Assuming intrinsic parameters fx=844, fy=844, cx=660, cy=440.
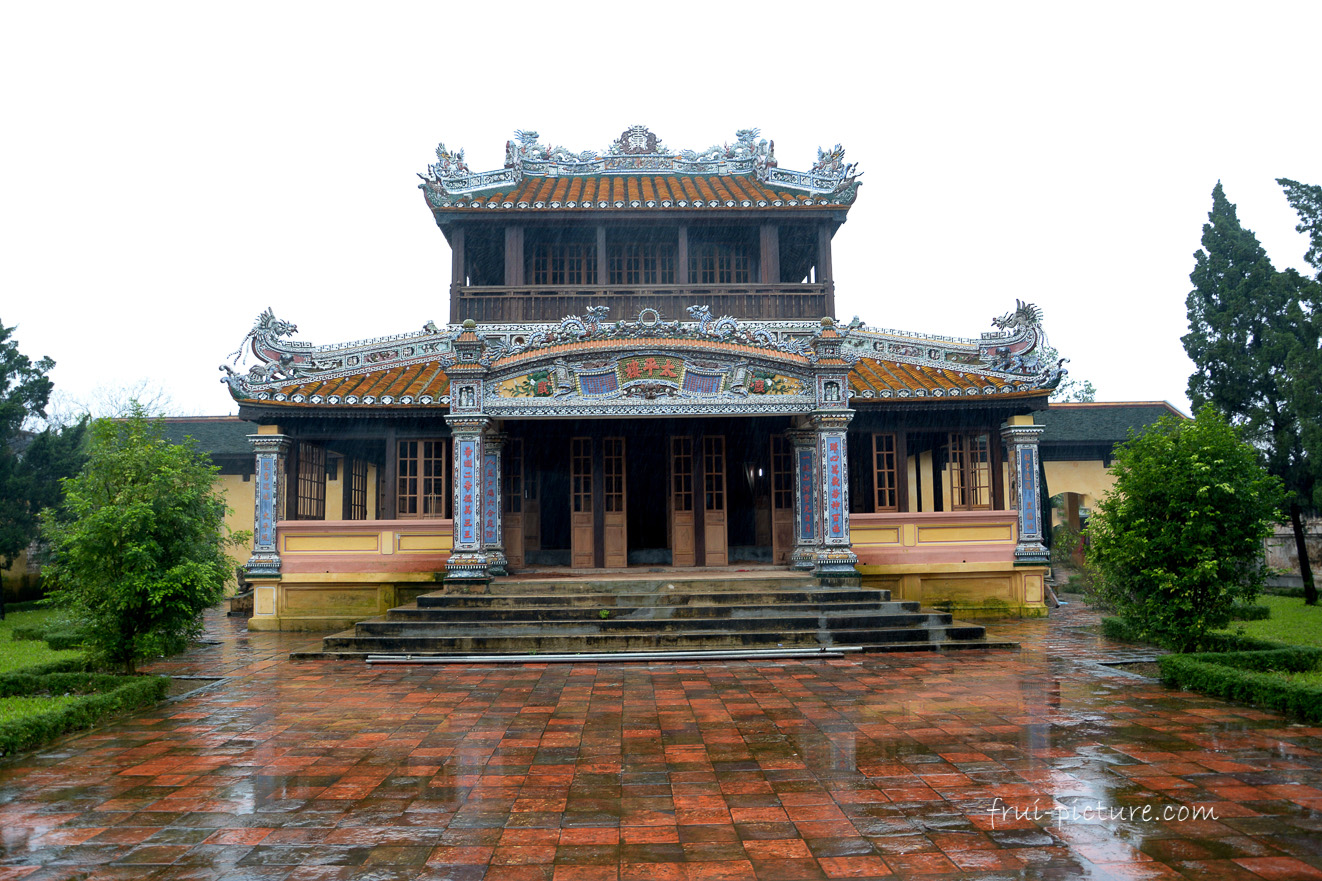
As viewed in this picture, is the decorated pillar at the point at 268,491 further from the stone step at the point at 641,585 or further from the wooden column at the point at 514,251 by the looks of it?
the wooden column at the point at 514,251

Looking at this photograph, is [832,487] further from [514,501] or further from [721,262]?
[721,262]

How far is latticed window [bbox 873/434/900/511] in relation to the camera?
53.8 ft

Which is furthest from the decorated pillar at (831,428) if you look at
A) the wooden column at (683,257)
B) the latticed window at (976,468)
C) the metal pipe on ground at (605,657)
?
the wooden column at (683,257)

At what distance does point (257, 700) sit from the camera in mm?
8523

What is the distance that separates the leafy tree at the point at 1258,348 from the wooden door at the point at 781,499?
8.60 m

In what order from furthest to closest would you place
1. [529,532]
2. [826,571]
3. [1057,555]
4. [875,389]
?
1. [1057,555]
2. [529,532]
3. [875,389]
4. [826,571]

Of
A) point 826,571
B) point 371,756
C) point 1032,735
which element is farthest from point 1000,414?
point 371,756

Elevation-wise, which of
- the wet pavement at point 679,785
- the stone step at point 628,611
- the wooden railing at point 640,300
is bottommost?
the wet pavement at point 679,785

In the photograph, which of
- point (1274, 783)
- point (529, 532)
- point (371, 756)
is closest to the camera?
point (1274, 783)

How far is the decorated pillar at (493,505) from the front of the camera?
533 inches

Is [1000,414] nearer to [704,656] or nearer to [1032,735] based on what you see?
[704,656]

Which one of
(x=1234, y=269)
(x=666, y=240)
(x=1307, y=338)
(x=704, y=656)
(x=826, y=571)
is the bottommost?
(x=704, y=656)

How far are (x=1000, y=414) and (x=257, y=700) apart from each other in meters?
13.2

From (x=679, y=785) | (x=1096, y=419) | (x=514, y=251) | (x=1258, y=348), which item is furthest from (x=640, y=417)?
(x=1096, y=419)
